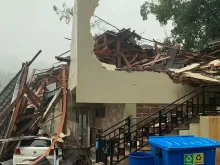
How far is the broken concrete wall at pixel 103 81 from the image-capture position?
9.43 metres

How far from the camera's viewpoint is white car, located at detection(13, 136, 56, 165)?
11.8m

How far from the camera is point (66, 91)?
12281mm

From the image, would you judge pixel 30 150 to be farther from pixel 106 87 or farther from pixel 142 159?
pixel 142 159

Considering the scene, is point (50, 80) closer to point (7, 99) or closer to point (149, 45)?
point (7, 99)

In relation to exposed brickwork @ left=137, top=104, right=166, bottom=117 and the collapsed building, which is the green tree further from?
exposed brickwork @ left=137, top=104, right=166, bottom=117

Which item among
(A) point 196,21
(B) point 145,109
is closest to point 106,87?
(B) point 145,109

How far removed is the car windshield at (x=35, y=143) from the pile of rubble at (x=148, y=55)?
12.7ft

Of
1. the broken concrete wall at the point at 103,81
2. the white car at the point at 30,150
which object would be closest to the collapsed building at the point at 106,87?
the broken concrete wall at the point at 103,81

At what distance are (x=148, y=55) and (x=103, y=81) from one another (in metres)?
7.19

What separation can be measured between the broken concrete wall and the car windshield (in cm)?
369

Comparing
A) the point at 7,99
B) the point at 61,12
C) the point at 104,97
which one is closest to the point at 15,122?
the point at 7,99

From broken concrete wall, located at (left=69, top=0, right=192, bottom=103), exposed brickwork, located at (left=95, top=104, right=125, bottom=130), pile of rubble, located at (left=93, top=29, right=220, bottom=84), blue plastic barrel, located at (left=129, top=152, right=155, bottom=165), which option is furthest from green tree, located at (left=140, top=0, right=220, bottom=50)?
blue plastic barrel, located at (left=129, top=152, right=155, bottom=165)

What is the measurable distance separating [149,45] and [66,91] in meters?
6.56

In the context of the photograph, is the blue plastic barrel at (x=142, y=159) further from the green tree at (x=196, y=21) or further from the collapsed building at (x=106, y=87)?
the green tree at (x=196, y=21)
